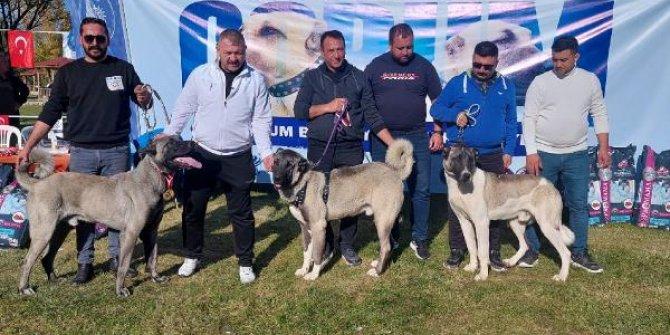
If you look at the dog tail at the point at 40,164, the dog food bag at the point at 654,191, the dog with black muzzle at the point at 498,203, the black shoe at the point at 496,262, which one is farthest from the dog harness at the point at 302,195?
the dog food bag at the point at 654,191

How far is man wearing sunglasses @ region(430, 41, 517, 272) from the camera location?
16.7ft

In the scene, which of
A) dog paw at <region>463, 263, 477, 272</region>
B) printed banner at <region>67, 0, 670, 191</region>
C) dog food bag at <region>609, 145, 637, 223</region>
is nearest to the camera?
dog paw at <region>463, 263, 477, 272</region>

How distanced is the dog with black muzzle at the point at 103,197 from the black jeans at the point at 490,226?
2.82 m

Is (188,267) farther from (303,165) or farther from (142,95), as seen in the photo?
(142,95)

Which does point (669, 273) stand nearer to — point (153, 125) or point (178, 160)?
point (178, 160)

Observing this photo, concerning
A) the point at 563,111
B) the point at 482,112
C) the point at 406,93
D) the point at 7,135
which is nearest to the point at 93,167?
the point at 406,93

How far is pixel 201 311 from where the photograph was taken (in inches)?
176

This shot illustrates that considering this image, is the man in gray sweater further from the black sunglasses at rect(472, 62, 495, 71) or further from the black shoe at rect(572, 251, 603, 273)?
the black sunglasses at rect(472, 62, 495, 71)

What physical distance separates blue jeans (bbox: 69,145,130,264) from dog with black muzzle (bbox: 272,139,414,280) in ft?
5.14

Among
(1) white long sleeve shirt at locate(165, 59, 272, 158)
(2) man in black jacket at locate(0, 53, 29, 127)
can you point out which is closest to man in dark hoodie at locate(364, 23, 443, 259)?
(1) white long sleeve shirt at locate(165, 59, 272, 158)

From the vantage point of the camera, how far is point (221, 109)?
15.6ft

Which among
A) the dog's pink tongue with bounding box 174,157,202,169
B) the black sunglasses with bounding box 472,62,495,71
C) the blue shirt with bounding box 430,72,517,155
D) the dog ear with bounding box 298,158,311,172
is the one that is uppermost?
the black sunglasses with bounding box 472,62,495,71

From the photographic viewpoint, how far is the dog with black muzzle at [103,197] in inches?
177

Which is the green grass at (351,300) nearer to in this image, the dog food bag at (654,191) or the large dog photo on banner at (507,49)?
the dog food bag at (654,191)
